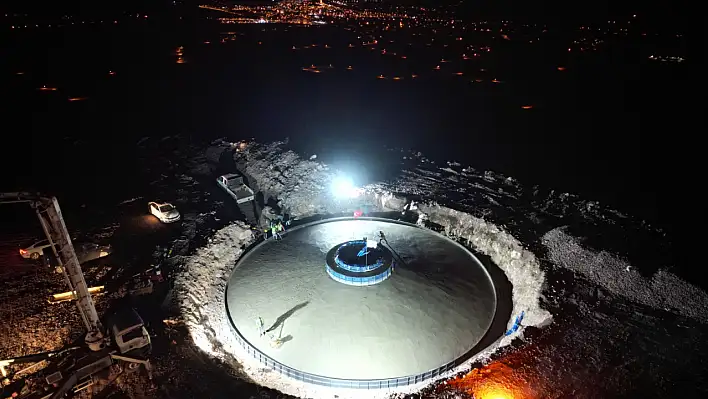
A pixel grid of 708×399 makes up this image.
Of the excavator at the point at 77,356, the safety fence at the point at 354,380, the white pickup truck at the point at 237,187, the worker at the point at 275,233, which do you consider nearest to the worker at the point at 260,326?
the safety fence at the point at 354,380

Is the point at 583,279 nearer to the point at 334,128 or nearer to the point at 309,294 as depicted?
the point at 309,294

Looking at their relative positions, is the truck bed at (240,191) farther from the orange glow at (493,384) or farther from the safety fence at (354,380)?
the orange glow at (493,384)

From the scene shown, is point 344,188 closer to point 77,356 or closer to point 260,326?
point 260,326

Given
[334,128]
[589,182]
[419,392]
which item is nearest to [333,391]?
[419,392]

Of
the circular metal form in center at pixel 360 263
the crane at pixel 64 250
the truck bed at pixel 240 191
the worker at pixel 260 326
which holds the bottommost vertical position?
the truck bed at pixel 240 191

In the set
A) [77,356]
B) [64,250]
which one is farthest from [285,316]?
[64,250]

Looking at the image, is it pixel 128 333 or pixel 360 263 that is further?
pixel 360 263
